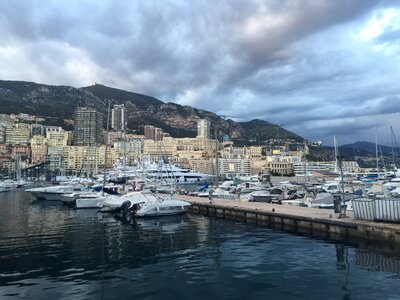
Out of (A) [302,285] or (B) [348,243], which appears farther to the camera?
(B) [348,243]

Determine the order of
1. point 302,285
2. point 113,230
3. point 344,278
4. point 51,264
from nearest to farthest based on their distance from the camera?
point 302,285 → point 344,278 → point 51,264 → point 113,230

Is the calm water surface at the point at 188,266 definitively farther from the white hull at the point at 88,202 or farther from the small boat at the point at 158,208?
the white hull at the point at 88,202

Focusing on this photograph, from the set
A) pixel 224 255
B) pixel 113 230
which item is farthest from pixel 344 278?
pixel 113 230

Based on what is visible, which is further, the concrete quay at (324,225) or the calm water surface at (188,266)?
the concrete quay at (324,225)

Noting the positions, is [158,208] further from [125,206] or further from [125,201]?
[125,201]

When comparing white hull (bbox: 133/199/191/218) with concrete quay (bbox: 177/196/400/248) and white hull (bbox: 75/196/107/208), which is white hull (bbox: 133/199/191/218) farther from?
white hull (bbox: 75/196/107/208)

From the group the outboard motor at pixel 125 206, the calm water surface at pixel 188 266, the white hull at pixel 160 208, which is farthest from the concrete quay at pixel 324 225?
the outboard motor at pixel 125 206

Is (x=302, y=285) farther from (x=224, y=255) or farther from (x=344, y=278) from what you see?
(x=224, y=255)

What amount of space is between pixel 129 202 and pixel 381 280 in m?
26.6

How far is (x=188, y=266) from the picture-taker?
16922 mm

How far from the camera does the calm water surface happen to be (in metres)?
13.4

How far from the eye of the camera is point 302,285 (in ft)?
45.9

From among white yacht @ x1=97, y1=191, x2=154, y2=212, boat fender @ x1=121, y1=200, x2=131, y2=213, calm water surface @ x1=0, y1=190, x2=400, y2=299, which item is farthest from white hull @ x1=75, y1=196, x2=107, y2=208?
calm water surface @ x1=0, y1=190, x2=400, y2=299

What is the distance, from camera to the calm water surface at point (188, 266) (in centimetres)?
1337
